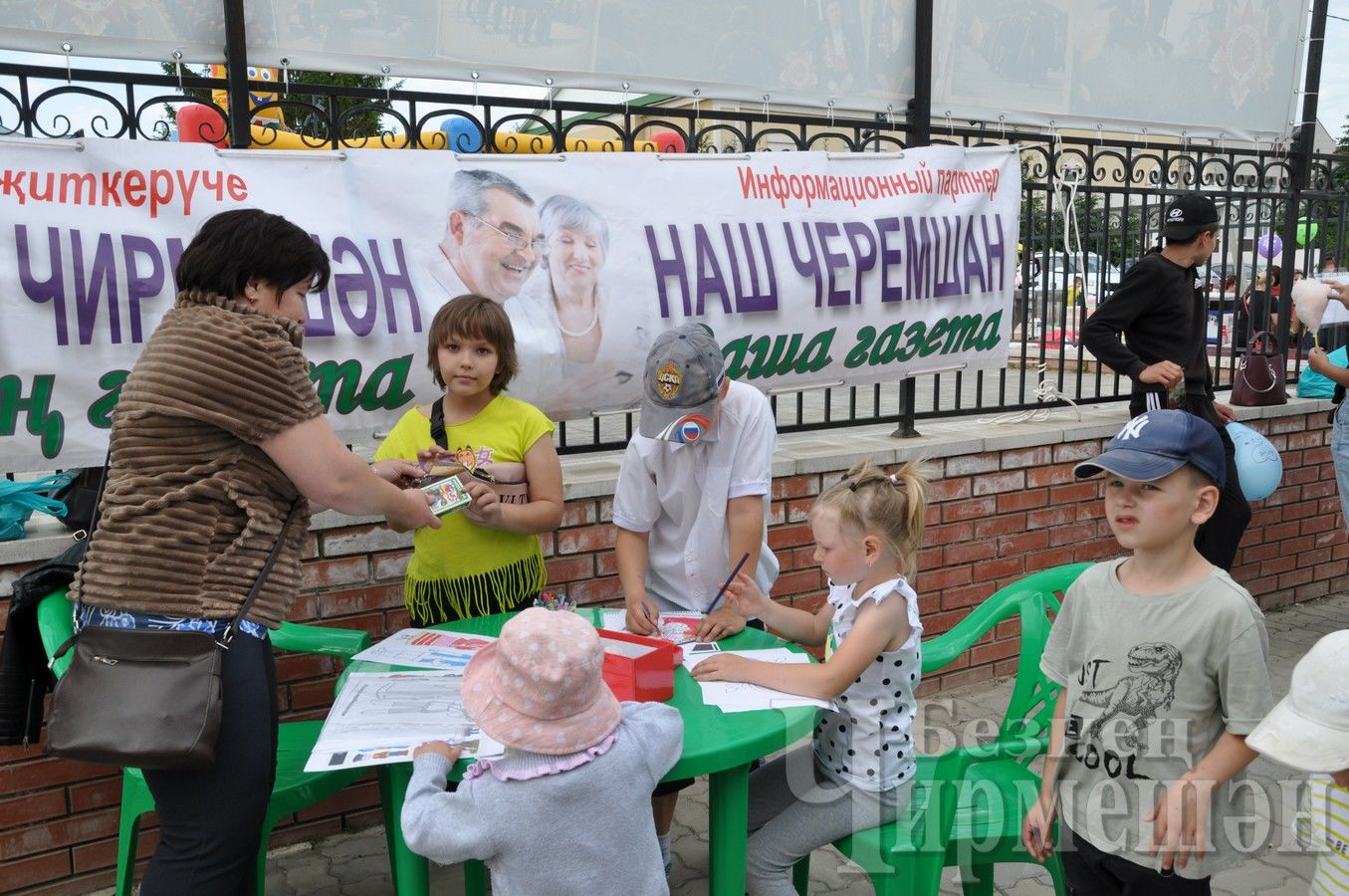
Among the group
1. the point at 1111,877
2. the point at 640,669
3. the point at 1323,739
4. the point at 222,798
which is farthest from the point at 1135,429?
the point at 222,798

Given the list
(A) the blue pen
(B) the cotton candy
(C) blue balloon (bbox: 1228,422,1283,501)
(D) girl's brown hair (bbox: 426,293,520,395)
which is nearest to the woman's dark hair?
(D) girl's brown hair (bbox: 426,293,520,395)

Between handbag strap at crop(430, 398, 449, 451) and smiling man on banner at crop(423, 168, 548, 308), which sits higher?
smiling man on banner at crop(423, 168, 548, 308)

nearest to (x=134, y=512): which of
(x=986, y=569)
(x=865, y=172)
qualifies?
(x=865, y=172)

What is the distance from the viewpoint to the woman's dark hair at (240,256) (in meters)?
2.20

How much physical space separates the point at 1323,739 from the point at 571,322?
8.66 feet

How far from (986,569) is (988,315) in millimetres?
1124

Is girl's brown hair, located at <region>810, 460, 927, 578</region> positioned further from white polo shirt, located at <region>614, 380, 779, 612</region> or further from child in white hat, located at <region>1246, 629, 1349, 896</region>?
child in white hat, located at <region>1246, 629, 1349, 896</region>

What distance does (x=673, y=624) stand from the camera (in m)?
2.94

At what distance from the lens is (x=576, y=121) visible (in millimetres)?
4105

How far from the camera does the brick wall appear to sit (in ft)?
10.6

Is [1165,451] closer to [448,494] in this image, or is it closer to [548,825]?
[548,825]

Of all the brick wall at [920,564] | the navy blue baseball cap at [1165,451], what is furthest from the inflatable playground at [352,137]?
the navy blue baseball cap at [1165,451]

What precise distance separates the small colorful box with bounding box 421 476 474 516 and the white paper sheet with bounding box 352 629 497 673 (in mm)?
335

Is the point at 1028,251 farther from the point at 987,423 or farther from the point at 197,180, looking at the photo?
the point at 197,180
